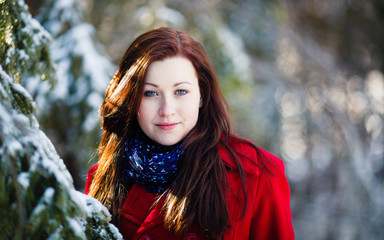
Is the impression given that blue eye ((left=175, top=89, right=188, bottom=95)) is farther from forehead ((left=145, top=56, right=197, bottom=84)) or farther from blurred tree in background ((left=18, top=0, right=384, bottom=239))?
blurred tree in background ((left=18, top=0, right=384, bottom=239))

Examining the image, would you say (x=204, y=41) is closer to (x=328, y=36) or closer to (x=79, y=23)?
(x=79, y=23)

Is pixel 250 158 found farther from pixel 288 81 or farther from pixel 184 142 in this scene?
pixel 288 81

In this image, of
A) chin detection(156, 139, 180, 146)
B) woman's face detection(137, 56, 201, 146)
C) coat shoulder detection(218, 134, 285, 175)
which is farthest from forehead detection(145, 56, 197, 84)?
coat shoulder detection(218, 134, 285, 175)

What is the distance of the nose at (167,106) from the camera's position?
1.65 m

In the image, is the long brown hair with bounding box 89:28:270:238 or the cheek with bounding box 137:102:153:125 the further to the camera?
the cheek with bounding box 137:102:153:125

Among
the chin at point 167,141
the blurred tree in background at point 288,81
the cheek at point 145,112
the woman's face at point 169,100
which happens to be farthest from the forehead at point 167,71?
the blurred tree in background at point 288,81

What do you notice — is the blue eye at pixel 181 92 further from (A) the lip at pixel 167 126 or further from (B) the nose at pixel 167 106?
(A) the lip at pixel 167 126

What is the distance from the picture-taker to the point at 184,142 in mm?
1729

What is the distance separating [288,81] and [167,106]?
606 centimetres

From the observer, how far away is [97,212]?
54.3 inches

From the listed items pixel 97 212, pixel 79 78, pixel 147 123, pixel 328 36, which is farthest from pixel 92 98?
pixel 328 36

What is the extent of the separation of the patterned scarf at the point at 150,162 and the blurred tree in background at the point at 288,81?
2.42ft

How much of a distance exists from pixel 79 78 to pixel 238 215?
218 cm

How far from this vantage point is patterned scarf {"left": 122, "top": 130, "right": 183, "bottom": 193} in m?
1.69
